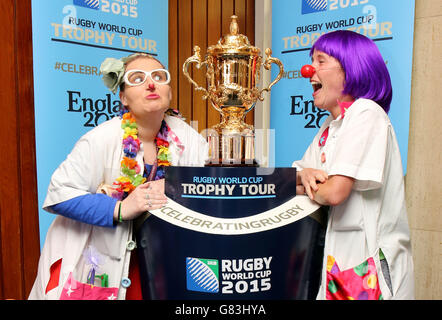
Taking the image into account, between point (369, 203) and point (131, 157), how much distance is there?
766 millimetres

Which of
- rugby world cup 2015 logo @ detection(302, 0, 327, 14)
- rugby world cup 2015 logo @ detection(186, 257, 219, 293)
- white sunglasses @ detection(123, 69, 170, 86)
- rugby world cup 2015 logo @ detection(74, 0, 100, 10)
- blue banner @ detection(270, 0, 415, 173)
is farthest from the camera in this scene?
rugby world cup 2015 logo @ detection(302, 0, 327, 14)

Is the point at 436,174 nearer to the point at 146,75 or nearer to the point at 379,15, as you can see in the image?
the point at 379,15

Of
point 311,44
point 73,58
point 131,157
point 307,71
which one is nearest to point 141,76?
point 131,157

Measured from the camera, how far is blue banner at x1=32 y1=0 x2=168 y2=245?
2.14m

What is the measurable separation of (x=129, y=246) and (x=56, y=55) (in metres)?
1.46

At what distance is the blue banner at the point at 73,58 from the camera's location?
2.14m

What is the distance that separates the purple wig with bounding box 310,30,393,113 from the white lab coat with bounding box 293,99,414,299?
2.8 inches

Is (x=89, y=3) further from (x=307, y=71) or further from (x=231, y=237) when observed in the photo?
(x=231, y=237)

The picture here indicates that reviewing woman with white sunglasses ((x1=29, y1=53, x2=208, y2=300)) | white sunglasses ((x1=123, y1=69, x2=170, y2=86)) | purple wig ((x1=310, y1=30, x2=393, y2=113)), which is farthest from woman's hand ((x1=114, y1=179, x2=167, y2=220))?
purple wig ((x1=310, y1=30, x2=393, y2=113))

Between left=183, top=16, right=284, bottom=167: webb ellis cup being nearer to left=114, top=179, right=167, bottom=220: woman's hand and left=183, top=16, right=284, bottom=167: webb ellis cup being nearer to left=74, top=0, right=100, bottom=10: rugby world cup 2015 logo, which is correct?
left=114, top=179, right=167, bottom=220: woman's hand

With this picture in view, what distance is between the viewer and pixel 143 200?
1.13 meters

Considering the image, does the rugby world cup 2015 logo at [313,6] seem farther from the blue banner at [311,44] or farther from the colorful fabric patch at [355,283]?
the colorful fabric patch at [355,283]
